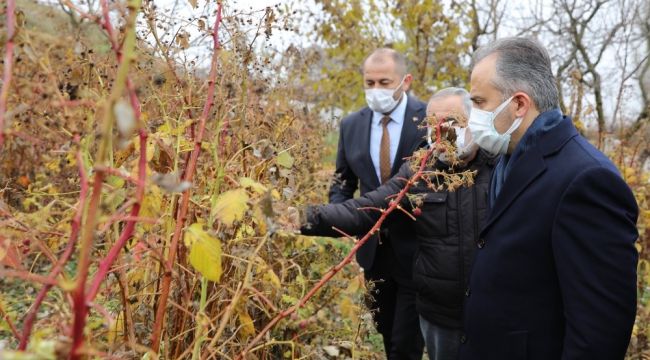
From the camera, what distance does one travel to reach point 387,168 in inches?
132

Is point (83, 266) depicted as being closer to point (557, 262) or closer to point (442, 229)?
point (557, 262)

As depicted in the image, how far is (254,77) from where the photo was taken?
7.86 feet

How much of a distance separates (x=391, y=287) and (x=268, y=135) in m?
1.58

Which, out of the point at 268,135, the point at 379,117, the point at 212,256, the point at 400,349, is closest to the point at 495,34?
the point at 379,117

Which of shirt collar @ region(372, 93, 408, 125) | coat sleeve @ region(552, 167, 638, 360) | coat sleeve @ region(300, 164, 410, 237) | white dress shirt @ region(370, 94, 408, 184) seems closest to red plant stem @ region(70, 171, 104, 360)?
coat sleeve @ region(552, 167, 638, 360)

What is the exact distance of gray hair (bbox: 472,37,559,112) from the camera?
1854 millimetres

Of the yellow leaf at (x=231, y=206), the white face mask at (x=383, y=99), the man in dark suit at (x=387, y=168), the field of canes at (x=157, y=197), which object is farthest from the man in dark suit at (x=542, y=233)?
the white face mask at (x=383, y=99)

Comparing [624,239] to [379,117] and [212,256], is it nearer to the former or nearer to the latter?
[212,256]

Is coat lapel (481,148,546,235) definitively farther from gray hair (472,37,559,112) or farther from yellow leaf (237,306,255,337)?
yellow leaf (237,306,255,337)

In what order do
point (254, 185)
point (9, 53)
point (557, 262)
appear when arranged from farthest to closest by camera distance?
1. point (557, 262)
2. point (254, 185)
3. point (9, 53)

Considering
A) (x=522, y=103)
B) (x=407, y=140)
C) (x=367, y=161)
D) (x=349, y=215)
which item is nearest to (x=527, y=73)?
(x=522, y=103)

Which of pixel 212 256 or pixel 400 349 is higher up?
pixel 212 256

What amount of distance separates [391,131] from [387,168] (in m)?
0.27

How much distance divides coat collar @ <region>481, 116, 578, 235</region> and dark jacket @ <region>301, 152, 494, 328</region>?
55 cm
